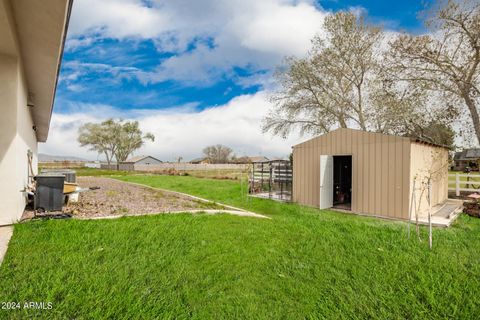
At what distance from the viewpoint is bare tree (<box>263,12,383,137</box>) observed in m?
16.8

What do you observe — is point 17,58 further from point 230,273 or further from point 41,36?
point 230,273

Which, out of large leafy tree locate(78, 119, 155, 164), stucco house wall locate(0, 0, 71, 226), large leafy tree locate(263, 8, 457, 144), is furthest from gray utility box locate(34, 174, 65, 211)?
large leafy tree locate(78, 119, 155, 164)

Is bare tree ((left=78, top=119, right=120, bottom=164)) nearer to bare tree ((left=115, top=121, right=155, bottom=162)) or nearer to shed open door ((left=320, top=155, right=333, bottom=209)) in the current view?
bare tree ((left=115, top=121, right=155, bottom=162))

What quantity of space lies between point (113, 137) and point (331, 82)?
44.9 m

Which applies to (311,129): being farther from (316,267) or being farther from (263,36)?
(316,267)

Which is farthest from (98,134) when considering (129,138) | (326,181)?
(326,181)

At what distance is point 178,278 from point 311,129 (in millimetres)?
17835

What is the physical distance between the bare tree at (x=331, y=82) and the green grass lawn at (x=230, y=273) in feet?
47.4

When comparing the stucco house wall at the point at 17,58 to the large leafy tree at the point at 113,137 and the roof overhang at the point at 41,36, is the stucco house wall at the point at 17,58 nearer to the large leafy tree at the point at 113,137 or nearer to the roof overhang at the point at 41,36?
the roof overhang at the point at 41,36

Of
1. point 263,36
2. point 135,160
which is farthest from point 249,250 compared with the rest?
point 135,160

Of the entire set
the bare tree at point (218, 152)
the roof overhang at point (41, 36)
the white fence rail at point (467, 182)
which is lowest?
the white fence rail at point (467, 182)

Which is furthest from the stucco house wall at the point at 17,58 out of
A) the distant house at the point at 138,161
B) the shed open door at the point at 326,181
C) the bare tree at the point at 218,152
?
the bare tree at the point at 218,152

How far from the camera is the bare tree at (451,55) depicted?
11.9m

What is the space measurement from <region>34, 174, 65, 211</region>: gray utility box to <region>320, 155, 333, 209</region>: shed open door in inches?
305
